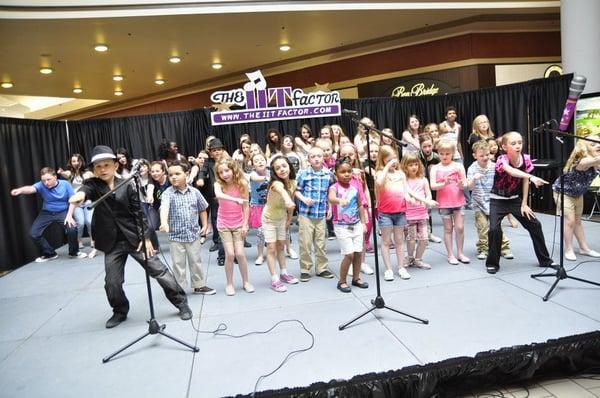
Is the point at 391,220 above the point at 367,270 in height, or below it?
above

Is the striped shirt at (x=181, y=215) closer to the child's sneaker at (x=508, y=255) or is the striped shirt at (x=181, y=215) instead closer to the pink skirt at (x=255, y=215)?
the pink skirt at (x=255, y=215)

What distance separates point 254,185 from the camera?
234 inches

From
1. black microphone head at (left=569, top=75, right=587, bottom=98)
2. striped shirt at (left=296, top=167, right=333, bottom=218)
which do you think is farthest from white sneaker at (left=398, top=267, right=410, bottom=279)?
black microphone head at (left=569, top=75, right=587, bottom=98)

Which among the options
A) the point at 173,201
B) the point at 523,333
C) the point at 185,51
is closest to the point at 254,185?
the point at 173,201

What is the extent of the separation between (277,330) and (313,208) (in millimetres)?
1579

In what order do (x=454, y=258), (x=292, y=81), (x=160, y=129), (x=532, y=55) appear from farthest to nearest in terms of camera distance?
1. (x=292, y=81)
2. (x=532, y=55)
3. (x=160, y=129)
4. (x=454, y=258)

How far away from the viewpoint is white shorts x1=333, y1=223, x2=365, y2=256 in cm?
425

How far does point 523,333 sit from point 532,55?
10.0m

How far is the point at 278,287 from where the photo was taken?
15.4 feet

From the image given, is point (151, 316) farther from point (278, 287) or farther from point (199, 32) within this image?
point (199, 32)

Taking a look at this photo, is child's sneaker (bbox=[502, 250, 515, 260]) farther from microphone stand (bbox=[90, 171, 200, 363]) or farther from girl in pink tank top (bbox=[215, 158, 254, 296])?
microphone stand (bbox=[90, 171, 200, 363])

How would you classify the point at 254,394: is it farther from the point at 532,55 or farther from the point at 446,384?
the point at 532,55

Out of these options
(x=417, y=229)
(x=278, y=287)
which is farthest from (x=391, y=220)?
→ (x=278, y=287)

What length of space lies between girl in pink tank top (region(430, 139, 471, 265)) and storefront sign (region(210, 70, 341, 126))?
11.5 feet
